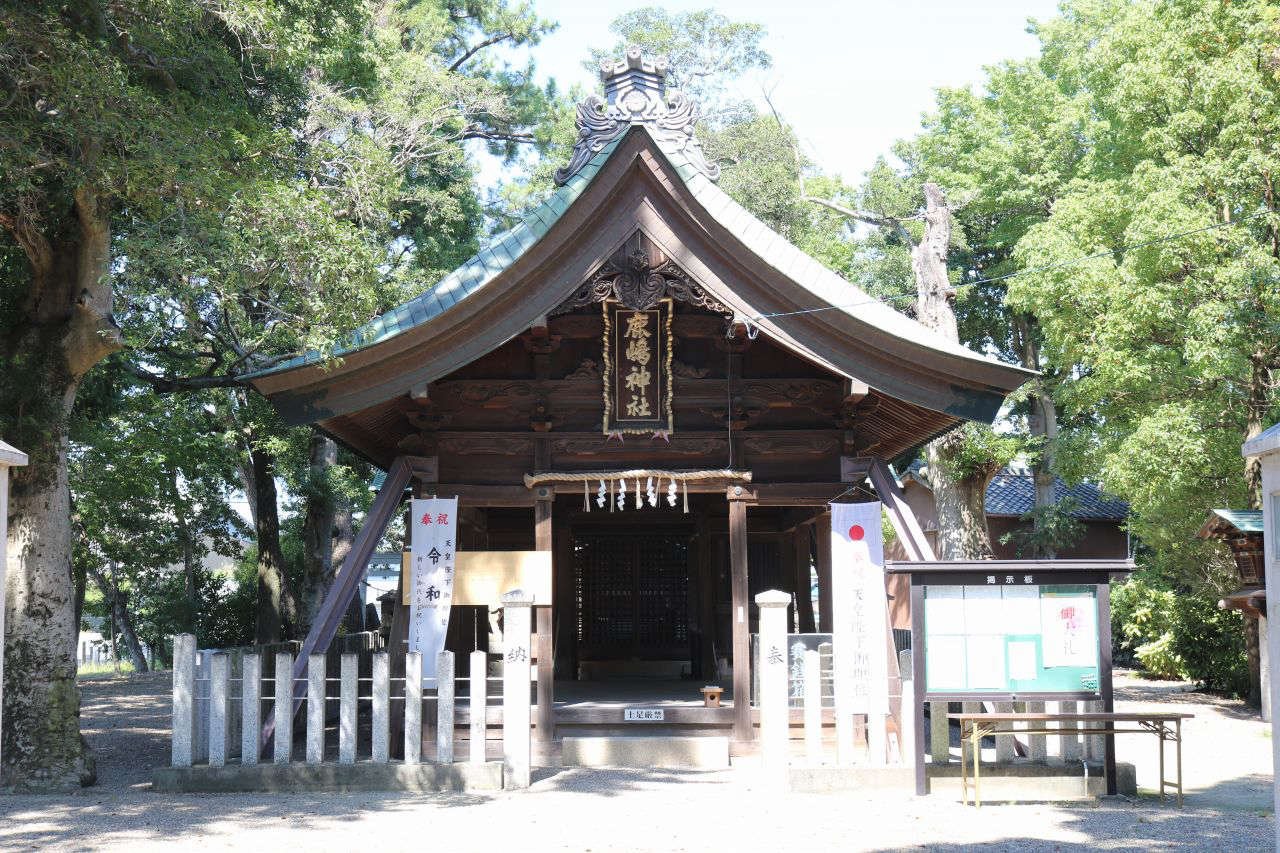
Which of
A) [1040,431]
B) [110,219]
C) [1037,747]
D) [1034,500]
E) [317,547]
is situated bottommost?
[1037,747]

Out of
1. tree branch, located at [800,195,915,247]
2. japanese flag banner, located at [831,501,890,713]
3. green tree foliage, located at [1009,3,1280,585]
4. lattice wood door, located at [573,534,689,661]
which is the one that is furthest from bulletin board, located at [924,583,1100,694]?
tree branch, located at [800,195,915,247]

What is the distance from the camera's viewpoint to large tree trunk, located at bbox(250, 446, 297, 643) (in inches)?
858

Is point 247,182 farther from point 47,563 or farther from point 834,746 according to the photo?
point 834,746

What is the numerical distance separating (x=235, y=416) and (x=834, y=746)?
42.8 feet

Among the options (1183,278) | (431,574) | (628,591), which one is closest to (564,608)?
(628,591)

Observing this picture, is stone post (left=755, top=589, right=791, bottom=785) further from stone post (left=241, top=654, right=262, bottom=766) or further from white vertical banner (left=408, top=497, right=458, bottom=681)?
stone post (left=241, top=654, right=262, bottom=766)

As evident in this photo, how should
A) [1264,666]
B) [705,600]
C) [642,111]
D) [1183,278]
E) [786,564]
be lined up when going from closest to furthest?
[642,111] < [1183,278] < [1264,666] < [705,600] < [786,564]

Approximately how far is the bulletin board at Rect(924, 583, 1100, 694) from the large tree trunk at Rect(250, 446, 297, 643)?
51.4 feet

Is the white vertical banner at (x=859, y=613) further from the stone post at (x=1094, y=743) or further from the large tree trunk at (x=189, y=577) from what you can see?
the large tree trunk at (x=189, y=577)

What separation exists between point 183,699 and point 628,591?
775 centimetres

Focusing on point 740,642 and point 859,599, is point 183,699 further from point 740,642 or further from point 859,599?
point 859,599

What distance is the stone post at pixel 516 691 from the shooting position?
31.4ft

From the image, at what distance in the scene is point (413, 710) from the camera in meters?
9.67

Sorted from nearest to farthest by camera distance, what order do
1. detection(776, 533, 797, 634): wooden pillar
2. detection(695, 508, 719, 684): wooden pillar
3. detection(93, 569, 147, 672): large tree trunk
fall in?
detection(695, 508, 719, 684): wooden pillar → detection(776, 533, 797, 634): wooden pillar → detection(93, 569, 147, 672): large tree trunk
